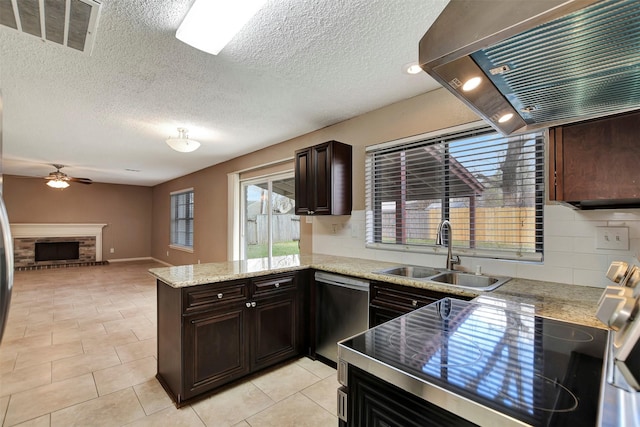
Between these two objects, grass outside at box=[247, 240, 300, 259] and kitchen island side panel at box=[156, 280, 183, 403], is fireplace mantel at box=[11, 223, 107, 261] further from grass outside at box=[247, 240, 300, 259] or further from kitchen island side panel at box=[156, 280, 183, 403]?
kitchen island side panel at box=[156, 280, 183, 403]


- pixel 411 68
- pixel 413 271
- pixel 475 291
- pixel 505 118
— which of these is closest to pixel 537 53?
pixel 505 118

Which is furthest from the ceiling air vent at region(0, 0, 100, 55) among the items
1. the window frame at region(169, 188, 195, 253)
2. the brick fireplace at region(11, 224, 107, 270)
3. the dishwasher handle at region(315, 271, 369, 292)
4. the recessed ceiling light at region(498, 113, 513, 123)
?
the brick fireplace at region(11, 224, 107, 270)

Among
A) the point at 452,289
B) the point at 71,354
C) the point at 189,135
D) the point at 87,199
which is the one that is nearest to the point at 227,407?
the point at 452,289

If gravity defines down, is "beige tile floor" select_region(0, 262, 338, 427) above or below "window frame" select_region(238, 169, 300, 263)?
below

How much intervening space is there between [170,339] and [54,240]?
8323 mm

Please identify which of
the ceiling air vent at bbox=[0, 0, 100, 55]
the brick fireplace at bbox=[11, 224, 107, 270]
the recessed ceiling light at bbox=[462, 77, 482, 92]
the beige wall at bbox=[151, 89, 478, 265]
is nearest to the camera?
the recessed ceiling light at bbox=[462, 77, 482, 92]

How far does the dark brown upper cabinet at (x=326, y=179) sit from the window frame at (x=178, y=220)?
454 centimetres

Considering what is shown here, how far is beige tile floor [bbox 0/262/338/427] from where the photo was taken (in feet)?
6.29

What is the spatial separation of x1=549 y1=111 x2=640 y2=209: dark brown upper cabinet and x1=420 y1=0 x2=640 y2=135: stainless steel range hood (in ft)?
0.83

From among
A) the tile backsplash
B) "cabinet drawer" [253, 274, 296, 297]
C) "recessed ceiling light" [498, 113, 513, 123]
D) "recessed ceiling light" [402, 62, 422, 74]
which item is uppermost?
"recessed ceiling light" [402, 62, 422, 74]

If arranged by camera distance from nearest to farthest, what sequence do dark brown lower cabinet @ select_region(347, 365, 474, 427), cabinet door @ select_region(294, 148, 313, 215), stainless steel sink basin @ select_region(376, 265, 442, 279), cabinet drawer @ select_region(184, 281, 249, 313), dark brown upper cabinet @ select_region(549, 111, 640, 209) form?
dark brown lower cabinet @ select_region(347, 365, 474, 427), dark brown upper cabinet @ select_region(549, 111, 640, 209), cabinet drawer @ select_region(184, 281, 249, 313), stainless steel sink basin @ select_region(376, 265, 442, 279), cabinet door @ select_region(294, 148, 313, 215)

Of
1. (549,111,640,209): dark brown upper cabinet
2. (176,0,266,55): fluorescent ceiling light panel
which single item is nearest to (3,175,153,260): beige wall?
(176,0,266,55): fluorescent ceiling light panel

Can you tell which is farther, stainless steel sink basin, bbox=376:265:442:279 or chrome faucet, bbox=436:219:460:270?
stainless steel sink basin, bbox=376:265:442:279

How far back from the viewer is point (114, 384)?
7.56ft
